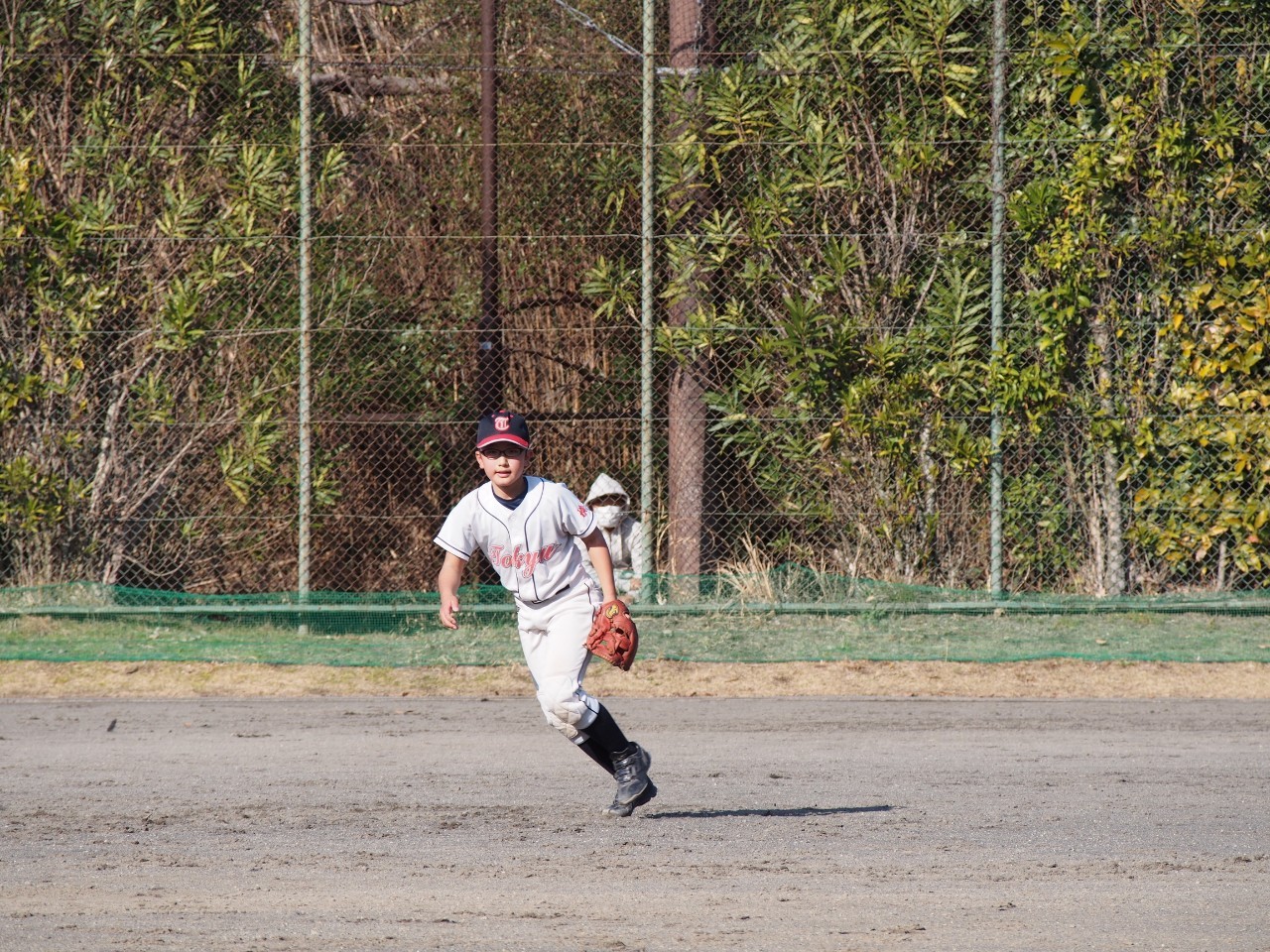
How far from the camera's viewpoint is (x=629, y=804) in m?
6.26

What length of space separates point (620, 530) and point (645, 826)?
515 cm

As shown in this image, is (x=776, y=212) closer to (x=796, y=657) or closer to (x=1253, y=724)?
(x=796, y=657)

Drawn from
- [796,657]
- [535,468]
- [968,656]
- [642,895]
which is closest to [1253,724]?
[968,656]

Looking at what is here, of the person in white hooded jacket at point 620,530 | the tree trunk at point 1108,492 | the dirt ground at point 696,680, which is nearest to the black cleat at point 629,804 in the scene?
the dirt ground at point 696,680

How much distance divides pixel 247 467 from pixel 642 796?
5597mm

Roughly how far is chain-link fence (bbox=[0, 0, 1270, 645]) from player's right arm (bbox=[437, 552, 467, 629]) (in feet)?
15.0

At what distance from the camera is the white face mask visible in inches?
431

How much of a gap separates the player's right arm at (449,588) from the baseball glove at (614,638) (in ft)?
1.90

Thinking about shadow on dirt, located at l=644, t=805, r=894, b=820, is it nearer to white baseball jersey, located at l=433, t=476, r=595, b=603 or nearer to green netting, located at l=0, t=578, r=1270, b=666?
white baseball jersey, located at l=433, t=476, r=595, b=603

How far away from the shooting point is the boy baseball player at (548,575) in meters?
6.20

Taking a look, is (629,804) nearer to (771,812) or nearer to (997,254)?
(771,812)

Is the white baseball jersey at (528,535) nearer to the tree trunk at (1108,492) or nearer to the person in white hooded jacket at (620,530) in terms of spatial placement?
the person in white hooded jacket at (620,530)

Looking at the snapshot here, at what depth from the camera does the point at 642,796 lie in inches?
246

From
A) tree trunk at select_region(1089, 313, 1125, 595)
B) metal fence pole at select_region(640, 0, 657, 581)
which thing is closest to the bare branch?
metal fence pole at select_region(640, 0, 657, 581)
